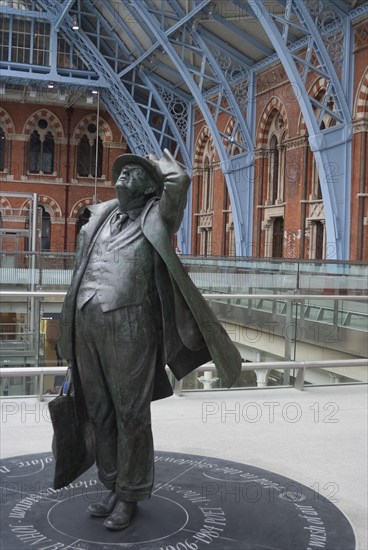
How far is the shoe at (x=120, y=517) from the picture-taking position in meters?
2.88

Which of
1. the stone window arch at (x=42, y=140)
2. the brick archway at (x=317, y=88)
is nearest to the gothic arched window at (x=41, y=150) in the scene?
the stone window arch at (x=42, y=140)

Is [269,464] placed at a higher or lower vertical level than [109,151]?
lower

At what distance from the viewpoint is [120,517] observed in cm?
290

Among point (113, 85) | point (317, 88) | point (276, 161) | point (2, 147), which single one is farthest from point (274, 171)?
point (2, 147)

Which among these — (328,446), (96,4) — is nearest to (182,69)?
(96,4)

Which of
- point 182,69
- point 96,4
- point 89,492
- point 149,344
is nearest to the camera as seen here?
point 149,344

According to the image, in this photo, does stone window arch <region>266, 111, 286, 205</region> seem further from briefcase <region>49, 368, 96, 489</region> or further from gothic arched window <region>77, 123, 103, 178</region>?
briefcase <region>49, 368, 96, 489</region>

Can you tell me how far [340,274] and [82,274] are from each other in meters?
7.89

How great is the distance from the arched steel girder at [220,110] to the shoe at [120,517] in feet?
55.6

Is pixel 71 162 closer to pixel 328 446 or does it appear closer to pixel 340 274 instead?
pixel 340 274

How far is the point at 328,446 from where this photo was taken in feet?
14.5

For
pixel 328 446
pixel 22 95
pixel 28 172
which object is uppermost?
pixel 22 95

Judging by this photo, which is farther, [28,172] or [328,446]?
[28,172]

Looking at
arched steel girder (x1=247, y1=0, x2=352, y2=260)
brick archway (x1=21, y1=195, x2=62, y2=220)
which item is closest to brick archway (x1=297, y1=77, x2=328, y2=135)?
arched steel girder (x1=247, y1=0, x2=352, y2=260)
